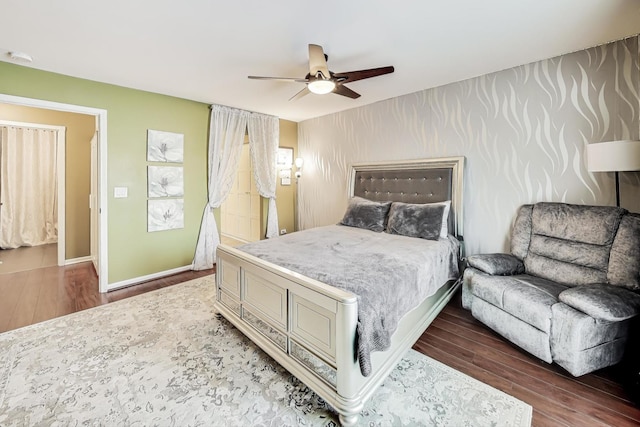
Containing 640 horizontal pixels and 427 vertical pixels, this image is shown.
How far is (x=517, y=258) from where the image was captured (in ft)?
9.39

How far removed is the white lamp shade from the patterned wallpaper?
1.32 ft

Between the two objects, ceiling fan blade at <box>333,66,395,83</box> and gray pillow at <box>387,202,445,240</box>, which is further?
gray pillow at <box>387,202,445,240</box>

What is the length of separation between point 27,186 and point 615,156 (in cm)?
890

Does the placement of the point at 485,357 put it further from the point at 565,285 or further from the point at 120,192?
the point at 120,192

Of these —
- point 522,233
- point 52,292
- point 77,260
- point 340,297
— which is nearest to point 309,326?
point 340,297

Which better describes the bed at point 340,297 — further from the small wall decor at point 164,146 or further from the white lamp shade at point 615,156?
the small wall decor at point 164,146

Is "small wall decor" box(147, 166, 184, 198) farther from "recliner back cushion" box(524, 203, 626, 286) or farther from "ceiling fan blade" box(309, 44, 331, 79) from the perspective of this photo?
"recliner back cushion" box(524, 203, 626, 286)

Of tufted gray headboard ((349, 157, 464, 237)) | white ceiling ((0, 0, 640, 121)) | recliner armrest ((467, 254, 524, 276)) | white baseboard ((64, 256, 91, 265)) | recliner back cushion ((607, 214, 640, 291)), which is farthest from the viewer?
white baseboard ((64, 256, 91, 265))

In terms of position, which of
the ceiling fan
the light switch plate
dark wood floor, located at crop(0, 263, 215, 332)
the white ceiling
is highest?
the white ceiling

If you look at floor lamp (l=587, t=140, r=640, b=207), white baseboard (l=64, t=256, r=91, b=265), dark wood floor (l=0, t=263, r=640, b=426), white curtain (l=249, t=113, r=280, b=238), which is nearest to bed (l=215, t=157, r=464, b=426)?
dark wood floor (l=0, t=263, r=640, b=426)

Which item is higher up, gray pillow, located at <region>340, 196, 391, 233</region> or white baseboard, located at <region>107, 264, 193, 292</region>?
gray pillow, located at <region>340, 196, 391, 233</region>

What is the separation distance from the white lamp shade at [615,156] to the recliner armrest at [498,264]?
105 cm

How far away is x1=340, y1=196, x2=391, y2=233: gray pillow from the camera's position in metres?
3.73

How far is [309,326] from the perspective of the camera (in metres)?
1.83
